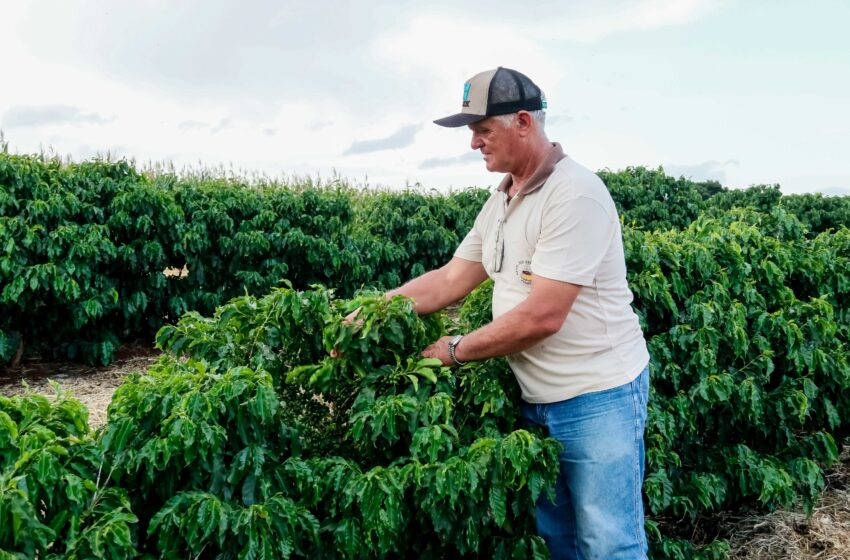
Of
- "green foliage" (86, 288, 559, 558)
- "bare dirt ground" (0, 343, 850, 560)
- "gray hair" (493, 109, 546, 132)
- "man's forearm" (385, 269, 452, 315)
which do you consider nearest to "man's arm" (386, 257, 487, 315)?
"man's forearm" (385, 269, 452, 315)

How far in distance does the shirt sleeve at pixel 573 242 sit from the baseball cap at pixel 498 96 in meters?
0.45

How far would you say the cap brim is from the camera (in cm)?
321

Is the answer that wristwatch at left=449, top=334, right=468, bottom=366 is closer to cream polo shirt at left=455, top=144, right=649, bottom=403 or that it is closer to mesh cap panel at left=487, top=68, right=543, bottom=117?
cream polo shirt at left=455, top=144, right=649, bottom=403

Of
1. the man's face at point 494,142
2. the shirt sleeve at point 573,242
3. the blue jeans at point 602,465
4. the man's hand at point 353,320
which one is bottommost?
the blue jeans at point 602,465

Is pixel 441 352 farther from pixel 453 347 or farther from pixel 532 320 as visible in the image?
pixel 532 320

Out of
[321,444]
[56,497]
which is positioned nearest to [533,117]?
[321,444]

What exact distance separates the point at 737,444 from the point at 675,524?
2.14 ft

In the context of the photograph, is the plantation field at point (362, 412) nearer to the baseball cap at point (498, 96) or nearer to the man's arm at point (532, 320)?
the man's arm at point (532, 320)

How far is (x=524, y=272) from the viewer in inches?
127

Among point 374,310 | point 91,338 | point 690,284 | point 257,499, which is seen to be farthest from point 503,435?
point 91,338

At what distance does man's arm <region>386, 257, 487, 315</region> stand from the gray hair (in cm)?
70

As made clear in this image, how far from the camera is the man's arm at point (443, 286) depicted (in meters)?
3.61

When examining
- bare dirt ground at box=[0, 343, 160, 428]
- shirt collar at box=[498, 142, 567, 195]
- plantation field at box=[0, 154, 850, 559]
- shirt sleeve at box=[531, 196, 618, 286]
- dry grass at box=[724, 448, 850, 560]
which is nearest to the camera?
plantation field at box=[0, 154, 850, 559]

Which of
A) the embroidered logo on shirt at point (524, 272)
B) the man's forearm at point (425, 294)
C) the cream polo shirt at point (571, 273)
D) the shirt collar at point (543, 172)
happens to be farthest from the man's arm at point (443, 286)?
the shirt collar at point (543, 172)
